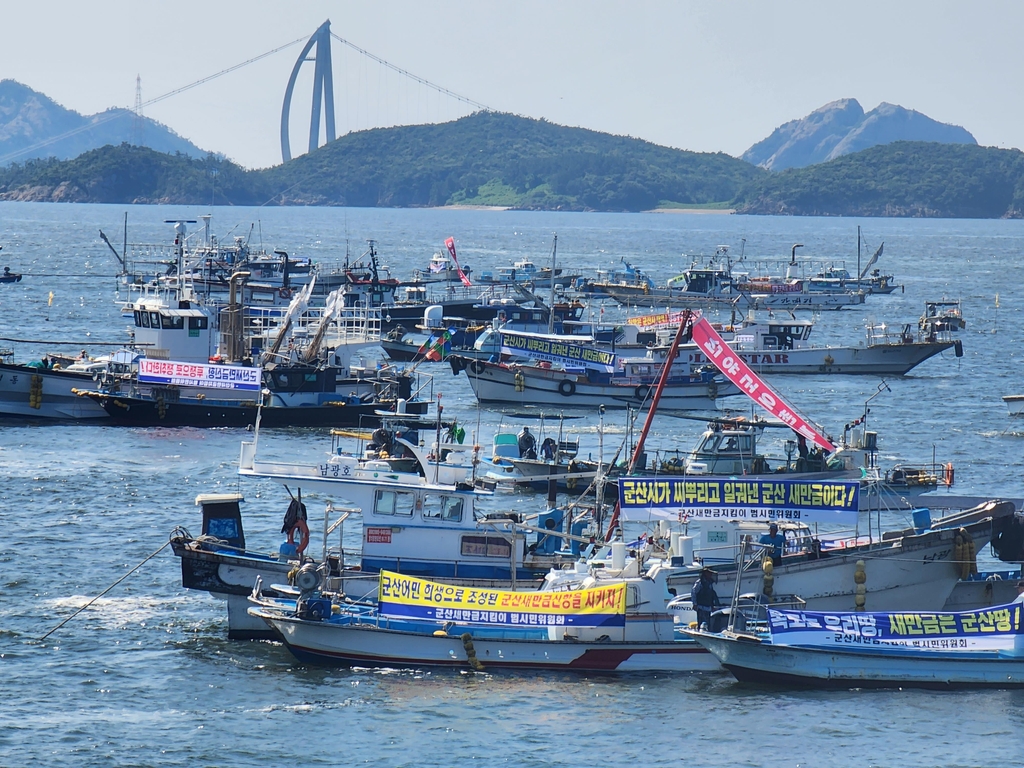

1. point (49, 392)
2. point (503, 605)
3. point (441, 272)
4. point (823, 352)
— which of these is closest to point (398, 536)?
point (503, 605)

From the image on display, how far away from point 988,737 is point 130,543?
87.3ft

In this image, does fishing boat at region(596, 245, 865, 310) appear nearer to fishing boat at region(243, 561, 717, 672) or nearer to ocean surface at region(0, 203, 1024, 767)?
ocean surface at region(0, 203, 1024, 767)

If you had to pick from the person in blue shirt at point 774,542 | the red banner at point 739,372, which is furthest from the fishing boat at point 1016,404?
the person in blue shirt at point 774,542

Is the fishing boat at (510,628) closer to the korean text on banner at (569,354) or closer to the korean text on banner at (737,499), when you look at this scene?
the korean text on banner at (737,499)

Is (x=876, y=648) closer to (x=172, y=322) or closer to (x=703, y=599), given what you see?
(x=703, y=599)

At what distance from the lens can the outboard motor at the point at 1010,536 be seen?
122 feet

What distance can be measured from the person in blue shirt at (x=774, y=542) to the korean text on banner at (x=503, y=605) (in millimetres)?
4707

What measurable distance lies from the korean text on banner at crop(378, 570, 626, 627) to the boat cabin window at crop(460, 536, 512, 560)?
9.38 feet

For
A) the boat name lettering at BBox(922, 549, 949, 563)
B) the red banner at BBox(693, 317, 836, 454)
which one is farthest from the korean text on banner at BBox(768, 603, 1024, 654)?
the red banner at BBox(693, 317, 836, 454)

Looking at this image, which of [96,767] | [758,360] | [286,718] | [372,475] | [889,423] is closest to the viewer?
[96,767]

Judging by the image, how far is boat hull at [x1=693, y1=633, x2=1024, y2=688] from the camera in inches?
1271

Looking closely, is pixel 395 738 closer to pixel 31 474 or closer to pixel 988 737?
pixel 988 737

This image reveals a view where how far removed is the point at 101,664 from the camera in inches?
1363

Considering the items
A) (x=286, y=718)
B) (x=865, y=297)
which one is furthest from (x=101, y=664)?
(x=865, y=297)
